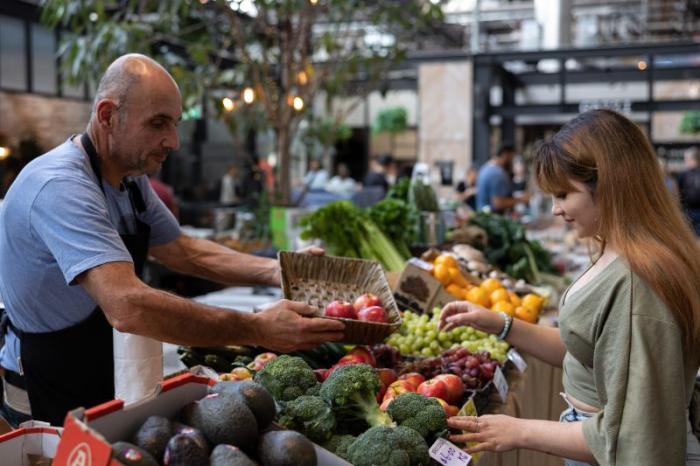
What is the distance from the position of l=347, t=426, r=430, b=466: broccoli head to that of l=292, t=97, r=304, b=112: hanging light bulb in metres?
4.78

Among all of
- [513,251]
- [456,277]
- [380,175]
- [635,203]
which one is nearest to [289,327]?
[635,203]

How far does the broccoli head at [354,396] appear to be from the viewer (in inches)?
71.8

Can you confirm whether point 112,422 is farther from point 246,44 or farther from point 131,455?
point 246,44

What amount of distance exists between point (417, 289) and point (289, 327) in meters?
1.50

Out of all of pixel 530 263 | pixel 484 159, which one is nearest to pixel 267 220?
pixel 530 263

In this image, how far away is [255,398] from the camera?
4.76 ft

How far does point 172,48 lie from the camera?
411 inches

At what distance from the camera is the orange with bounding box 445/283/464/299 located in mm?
3729

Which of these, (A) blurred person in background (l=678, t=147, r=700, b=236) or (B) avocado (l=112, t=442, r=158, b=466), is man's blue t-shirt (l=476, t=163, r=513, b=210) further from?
(B) avocado (l=112, t=442, r=158, b=466)

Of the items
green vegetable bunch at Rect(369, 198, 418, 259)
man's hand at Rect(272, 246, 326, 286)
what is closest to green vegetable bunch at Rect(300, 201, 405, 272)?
green vegetable bunch at Rect(369, 198, 418, 259)

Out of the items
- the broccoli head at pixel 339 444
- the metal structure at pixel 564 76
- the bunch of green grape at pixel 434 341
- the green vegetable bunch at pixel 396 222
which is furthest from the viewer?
the metal structure at pixel 564 76

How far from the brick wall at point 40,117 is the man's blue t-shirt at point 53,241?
759 centimetres

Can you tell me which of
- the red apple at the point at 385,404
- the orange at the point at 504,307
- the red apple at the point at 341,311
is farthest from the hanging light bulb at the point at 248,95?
the red apple at the point at 385,404

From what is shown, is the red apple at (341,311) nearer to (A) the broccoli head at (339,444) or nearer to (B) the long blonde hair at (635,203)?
(A) the broccoli head at (339,444)
